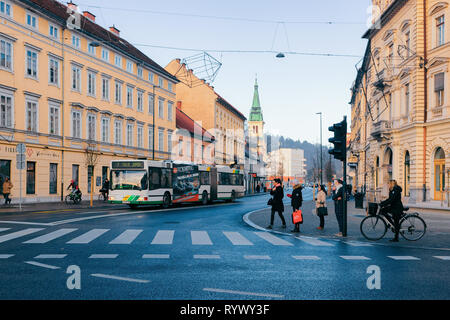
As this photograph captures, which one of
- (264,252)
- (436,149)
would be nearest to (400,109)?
(436,149)

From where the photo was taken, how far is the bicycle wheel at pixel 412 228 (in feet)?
42.7

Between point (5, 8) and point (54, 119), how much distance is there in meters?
8.44

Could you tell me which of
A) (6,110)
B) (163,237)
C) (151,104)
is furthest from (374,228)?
(151,104)

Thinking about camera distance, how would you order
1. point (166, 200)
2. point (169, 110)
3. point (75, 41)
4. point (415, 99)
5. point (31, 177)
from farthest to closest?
point (169, 110) → point (75, 41) → point (415, 99) → point (31, 177) → point (166, 200)

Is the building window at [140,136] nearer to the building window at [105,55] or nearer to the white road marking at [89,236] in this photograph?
the building window at [105,55]

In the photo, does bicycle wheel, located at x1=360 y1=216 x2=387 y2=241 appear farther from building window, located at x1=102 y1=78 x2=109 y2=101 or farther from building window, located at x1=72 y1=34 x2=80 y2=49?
building window, located at x1=102 y1=78 x2=109 y2=101

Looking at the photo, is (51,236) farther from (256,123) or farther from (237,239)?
(256,123)

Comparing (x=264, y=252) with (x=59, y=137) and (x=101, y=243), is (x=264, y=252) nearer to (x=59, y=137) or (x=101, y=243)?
(x=101, y=243)

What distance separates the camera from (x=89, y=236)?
12.9 meters

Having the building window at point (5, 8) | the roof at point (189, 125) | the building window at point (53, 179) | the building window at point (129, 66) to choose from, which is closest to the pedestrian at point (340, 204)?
the building window at point (5, 8)

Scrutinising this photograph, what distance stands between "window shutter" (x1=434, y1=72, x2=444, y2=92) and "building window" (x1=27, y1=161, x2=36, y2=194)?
27710 millimetres

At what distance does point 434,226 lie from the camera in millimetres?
17422

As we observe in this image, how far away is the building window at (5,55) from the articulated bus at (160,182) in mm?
9585
